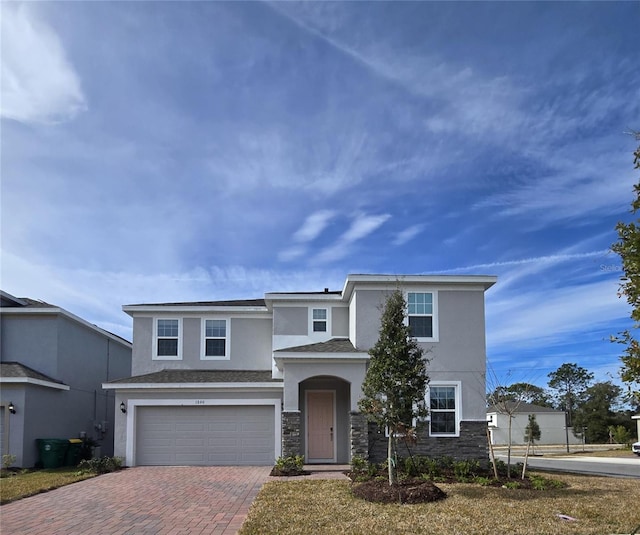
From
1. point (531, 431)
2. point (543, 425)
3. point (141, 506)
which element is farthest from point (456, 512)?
point (543, 425)

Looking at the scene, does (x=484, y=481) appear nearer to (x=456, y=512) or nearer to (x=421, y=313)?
(x=456, y=512)

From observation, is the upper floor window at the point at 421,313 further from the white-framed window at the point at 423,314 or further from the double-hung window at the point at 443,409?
the double-hung window at the point at 443,409

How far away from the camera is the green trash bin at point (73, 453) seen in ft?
62.9

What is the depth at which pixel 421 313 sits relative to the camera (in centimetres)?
1816

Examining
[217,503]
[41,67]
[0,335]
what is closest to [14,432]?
[0,335]

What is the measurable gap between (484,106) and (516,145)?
4.84ft

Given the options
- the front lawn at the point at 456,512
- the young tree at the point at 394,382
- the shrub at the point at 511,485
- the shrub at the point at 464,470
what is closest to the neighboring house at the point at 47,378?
the front lawn at the point at 456,512

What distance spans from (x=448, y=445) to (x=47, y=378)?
12.6 meters

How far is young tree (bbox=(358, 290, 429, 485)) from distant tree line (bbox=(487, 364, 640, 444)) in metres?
28.6

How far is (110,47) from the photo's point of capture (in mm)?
11953

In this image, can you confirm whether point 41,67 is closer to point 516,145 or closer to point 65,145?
point 65,145

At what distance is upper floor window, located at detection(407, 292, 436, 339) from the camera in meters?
18.0

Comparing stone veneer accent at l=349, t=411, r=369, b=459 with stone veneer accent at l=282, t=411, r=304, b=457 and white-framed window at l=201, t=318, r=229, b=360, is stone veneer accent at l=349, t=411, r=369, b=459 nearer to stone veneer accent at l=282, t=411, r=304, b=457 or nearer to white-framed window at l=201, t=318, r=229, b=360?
stone veneer accent at l=282, t=411, r=304, b=457

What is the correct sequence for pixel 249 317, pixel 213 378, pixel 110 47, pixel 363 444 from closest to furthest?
1. pixel 110 47
2. pixel 363 444
3. pixel 213 378
4. pixel 249 317
